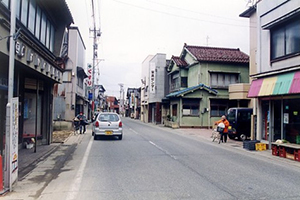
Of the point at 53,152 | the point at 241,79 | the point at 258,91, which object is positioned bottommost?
the point at 53,152

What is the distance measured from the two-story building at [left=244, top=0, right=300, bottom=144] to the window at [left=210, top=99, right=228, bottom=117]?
15786 mm

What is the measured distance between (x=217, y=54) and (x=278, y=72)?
20.6 metres

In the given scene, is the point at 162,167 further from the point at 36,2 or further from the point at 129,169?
the point at 36,2

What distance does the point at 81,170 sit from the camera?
8867 mm

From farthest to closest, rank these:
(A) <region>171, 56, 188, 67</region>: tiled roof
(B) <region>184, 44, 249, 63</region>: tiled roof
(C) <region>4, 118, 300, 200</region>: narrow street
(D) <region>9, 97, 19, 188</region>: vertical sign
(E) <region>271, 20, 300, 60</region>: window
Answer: (A) <region>171, 56, 188, 67</region>: tiled roof
(B) <region>184, 44, 249, 63</region>: tiled roof
(E) <region>271, 20, 300, 60</region>: window
(D) <region>9, 97, 19, 188</region>: vertical sign
(C) <region>4, 118, 300, 200</region>: narrow street

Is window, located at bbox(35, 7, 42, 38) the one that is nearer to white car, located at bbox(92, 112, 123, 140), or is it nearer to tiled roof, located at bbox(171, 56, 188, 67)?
white car, located at bbox(92, 112, 123, 140)

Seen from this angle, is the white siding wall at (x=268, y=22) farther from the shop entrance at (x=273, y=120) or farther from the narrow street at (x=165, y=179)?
the narrow street at (x=165, y=179)

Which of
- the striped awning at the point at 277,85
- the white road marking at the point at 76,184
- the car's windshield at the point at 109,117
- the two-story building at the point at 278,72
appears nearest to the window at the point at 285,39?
the two-story building at the point at 278,72

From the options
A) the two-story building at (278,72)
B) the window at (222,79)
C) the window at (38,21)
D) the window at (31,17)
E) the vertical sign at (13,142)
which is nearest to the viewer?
the vertical sign at (13,142)

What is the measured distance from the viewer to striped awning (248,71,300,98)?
1196 cm

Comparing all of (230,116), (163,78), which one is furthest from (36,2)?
(163,78)

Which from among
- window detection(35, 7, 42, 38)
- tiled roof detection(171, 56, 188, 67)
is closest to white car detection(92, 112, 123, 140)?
window detection(35, 7, 42, 38)

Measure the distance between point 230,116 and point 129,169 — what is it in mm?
13460

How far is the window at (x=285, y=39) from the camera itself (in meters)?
12.8
